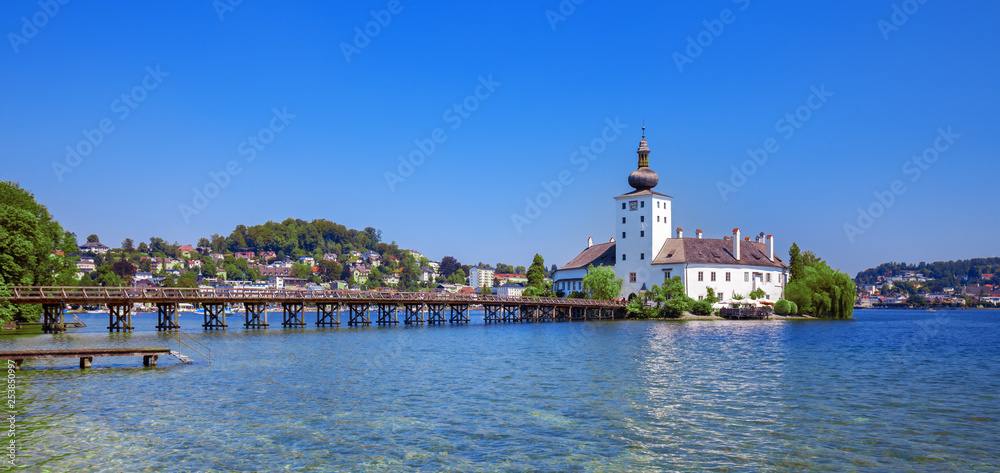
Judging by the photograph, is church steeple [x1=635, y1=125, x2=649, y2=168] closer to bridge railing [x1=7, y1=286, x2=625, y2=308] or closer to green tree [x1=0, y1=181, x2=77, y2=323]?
bridge railing [x1=7, y1=286, x2=625, y2=308]

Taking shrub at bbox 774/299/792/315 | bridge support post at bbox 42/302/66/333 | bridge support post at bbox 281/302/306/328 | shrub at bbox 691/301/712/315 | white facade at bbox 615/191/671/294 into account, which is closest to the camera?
bridge support post at bbox 42/302/66/333

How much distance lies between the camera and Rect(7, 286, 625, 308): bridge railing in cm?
5138

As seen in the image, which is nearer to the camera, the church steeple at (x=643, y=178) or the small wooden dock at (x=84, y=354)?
the small wooden dock at (x=84, y=354)

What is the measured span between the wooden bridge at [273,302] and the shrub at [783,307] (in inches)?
706

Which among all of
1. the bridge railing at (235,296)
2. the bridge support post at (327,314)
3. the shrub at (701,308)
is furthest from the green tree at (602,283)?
the bridge support post at (327,314)

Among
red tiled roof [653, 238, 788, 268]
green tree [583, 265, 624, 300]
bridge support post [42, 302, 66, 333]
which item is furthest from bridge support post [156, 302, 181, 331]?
red tiled roof [653, 238, 788, 268]

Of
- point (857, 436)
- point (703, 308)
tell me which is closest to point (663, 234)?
point (703, 308)

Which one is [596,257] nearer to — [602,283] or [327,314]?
[602,283]

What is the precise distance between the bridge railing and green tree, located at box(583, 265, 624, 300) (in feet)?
5.68

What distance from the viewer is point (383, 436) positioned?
1795cm

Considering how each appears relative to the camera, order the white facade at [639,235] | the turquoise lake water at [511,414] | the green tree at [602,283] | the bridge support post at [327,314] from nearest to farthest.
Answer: the turquoise lake water at [511,414] → the bridge support post at [327,314] → the green tree at [602,283] → the white facade at [639,235]

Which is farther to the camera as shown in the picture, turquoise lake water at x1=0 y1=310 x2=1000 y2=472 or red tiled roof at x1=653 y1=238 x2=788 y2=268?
red tiled roof at x1=653 y1=238 x2=788 y2=268

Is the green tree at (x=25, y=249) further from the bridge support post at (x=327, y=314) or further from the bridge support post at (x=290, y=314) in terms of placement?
the bridge support post at (x=327, y=314)

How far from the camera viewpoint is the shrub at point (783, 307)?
86625 mm
